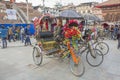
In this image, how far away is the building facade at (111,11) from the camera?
808 inches

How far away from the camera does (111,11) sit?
21250 mm

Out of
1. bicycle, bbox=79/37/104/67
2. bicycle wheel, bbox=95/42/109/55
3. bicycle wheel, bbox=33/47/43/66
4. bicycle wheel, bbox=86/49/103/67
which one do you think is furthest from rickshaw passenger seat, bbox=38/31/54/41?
bicycle wheel, bbox=95/42/109/55

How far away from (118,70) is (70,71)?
5.68 feet

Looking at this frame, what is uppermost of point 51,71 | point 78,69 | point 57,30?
point 57,30

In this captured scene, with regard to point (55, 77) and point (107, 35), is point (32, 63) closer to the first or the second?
point (55, 77)

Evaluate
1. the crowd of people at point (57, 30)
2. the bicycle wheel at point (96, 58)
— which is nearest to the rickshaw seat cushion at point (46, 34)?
the crowd of people at point (57, 30)

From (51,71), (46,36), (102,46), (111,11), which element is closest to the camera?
(51,71)

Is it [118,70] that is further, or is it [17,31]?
[17,31]

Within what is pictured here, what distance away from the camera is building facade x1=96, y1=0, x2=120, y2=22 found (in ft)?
67.4

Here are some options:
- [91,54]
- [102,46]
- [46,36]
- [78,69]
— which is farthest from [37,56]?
[102,46]

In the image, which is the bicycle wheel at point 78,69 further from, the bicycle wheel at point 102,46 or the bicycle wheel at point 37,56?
the bicycle wheel at point 102,46

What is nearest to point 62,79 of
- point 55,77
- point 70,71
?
point 55,77

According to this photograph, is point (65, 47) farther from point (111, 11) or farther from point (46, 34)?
point (111, 11)

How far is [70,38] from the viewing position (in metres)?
6.18
